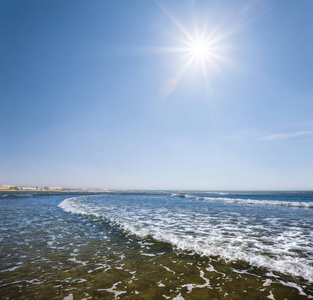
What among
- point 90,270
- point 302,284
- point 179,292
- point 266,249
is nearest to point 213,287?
point 179,292

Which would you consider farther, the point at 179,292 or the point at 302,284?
the point at 302,284

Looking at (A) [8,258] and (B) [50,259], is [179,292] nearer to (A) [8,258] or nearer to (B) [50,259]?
(B) [50,259]

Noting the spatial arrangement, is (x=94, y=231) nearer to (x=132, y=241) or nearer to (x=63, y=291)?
(x=132, y=241)

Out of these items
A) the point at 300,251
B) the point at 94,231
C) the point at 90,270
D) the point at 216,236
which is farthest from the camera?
the point at 94,231

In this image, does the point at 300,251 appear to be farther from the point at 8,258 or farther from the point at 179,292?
the point at 8,258

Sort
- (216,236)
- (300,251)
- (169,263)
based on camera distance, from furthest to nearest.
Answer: (216,236)
(300,251)
(169,263)

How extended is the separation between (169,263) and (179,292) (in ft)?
6.11

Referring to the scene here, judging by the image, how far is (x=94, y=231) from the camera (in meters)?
11.1

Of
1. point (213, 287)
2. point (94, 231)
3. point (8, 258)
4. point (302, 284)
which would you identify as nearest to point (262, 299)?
point (213, 287)

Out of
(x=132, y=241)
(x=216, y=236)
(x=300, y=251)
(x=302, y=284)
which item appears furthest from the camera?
(x=216, y=236)

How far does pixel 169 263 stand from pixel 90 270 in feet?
8.52

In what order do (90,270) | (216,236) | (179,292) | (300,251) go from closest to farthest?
(179,292), (90,270), (300,251), (216,236)

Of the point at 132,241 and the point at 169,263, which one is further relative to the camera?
the point at 132,241

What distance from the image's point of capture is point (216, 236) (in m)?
9.85
